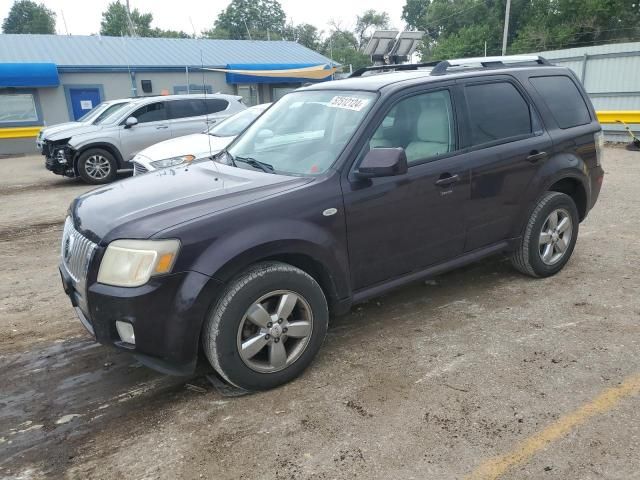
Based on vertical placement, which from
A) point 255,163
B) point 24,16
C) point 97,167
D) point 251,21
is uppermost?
point 24,16

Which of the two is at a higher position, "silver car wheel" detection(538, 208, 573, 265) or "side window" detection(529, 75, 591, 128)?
"side window" detection(529, 75, 591, 128)

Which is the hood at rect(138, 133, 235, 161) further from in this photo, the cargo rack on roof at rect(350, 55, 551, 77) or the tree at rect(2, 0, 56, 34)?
the tree at rect(2, 0, 56, 34)

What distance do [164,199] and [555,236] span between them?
3.45 metres

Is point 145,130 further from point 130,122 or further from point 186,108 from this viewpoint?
point 186,108

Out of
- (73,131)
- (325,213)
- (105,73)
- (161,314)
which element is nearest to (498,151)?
(325,213)

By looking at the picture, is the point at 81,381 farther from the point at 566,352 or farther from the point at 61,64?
the point at 61,64

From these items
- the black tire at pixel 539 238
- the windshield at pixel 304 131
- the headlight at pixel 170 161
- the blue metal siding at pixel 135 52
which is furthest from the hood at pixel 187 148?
the blue metal siding at pixel 135 52

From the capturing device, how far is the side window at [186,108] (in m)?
11.6

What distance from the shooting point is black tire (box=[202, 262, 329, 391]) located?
289 cm

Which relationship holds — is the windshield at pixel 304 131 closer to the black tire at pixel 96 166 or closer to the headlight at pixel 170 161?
the headlight at pixel 170 161

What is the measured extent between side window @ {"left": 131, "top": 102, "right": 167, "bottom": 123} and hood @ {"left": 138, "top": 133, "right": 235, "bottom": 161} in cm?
369

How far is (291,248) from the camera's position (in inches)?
121

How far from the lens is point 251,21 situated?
7769 centimetres

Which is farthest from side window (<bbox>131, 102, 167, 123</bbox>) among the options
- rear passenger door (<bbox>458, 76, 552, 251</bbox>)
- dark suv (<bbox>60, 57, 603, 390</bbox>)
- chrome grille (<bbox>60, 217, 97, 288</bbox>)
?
rear passenger door (<bbox>458, 76, 552, 251</bbox>)
